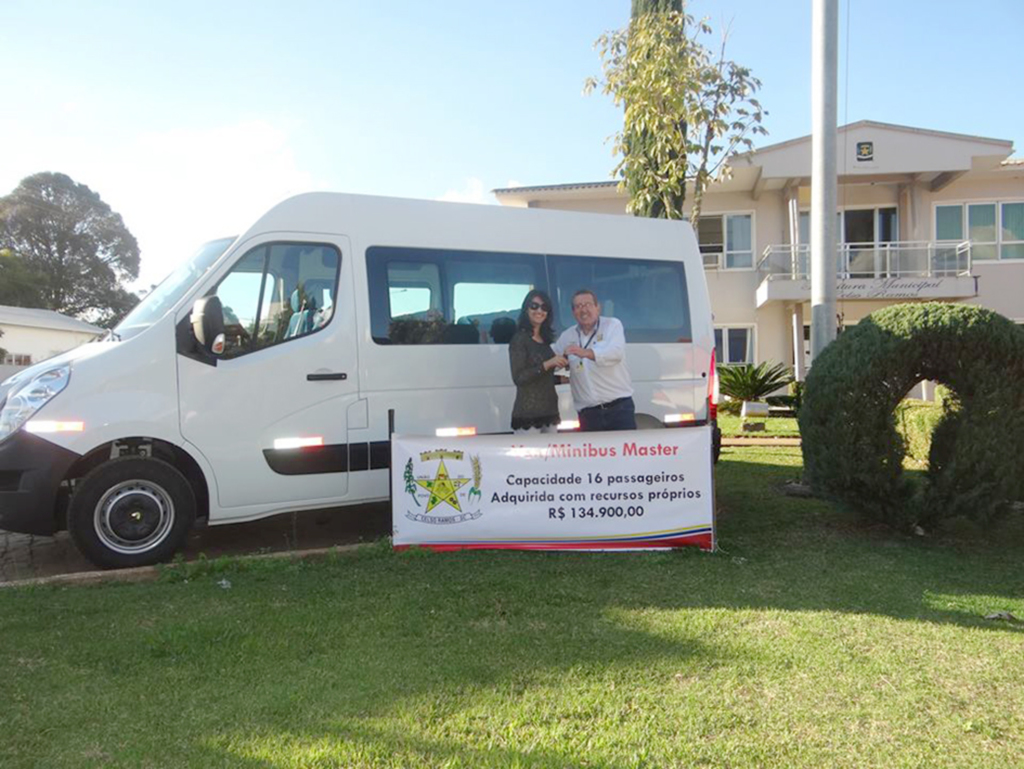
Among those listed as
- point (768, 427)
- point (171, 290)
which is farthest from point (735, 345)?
point (171, 290)

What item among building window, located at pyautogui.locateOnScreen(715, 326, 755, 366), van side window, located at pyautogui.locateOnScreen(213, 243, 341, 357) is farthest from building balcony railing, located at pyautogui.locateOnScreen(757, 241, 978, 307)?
van side window, located at pyautogui.locateOnScreen(213, 243, 341, 357)

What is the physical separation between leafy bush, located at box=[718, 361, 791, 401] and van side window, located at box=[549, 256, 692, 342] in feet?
26.8

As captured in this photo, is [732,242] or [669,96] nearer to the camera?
[669,96]

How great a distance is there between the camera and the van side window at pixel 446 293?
19.5 feet

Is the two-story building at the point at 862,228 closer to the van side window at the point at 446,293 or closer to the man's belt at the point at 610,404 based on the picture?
the van side window at the point at 446,293

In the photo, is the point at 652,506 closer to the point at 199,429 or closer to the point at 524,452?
the point at 524,452

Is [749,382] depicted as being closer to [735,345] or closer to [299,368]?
[735,345]

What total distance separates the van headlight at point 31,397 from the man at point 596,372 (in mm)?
3413

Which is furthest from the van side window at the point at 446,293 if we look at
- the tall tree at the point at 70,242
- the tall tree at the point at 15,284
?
the tall tree at the point at 70,242

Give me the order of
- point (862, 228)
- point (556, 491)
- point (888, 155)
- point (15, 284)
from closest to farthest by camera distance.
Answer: point (556, 491) < point (888, 155) < point (862, 228) < point (15, 284)

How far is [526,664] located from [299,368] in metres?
3.07

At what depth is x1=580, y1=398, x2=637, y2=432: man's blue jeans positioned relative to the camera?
5.82 metres

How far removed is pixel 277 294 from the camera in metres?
5.57

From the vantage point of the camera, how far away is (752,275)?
20.3 meters
